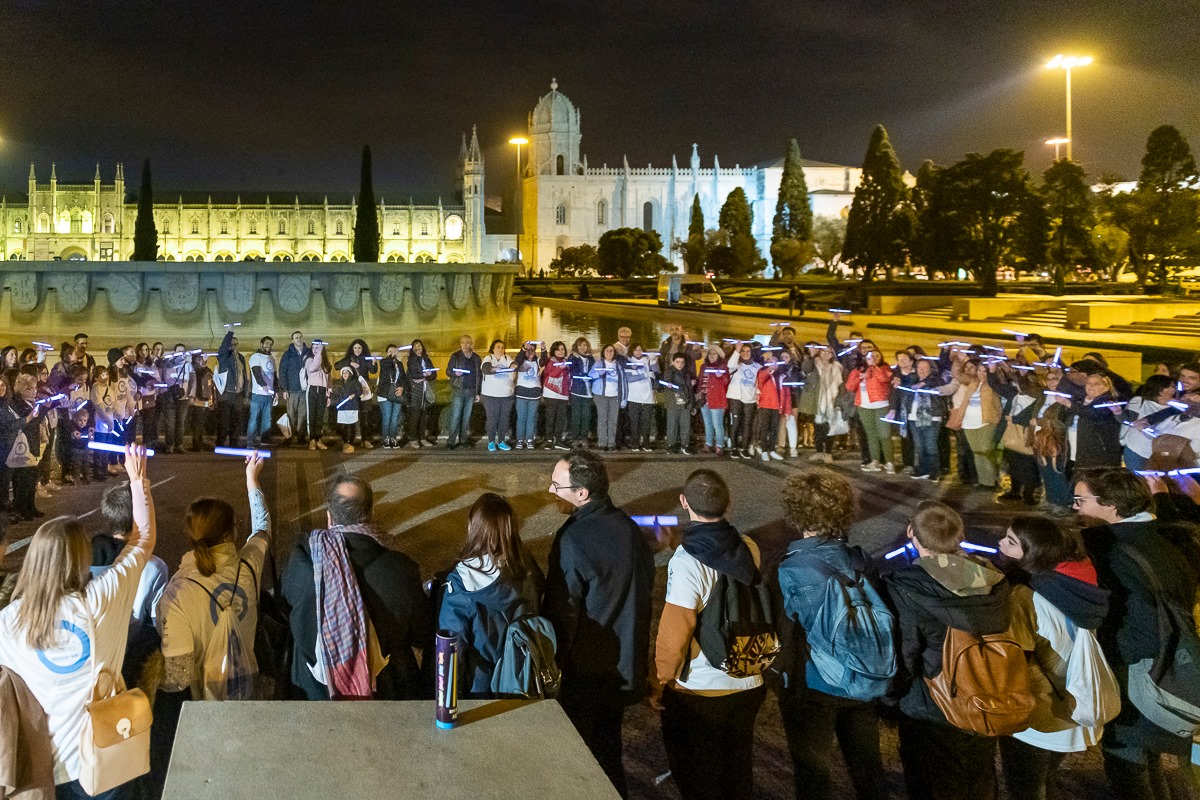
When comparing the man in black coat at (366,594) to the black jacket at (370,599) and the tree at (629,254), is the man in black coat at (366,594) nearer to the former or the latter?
the black jacket at (370,599)

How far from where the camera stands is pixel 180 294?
20.4m

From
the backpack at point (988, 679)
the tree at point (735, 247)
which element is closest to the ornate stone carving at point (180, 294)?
the backpack at point (988, 679)

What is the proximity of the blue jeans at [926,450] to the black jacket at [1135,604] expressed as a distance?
6.56m

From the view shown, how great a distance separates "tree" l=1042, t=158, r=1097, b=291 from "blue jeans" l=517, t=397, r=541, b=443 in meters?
27.1

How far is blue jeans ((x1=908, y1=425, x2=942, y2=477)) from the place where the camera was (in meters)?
10.3

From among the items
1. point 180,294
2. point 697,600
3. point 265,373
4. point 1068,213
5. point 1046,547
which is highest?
point 1068,213

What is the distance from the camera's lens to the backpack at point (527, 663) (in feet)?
10.8

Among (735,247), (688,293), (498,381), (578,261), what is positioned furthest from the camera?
(578,261)

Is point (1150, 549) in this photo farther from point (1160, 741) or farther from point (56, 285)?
point (56, 285)

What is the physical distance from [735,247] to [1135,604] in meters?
73.1

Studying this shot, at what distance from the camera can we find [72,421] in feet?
31.3

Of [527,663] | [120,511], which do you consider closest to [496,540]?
[527,663]

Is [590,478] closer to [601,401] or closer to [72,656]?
[72,656]

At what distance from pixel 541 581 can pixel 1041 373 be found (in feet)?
28.1
